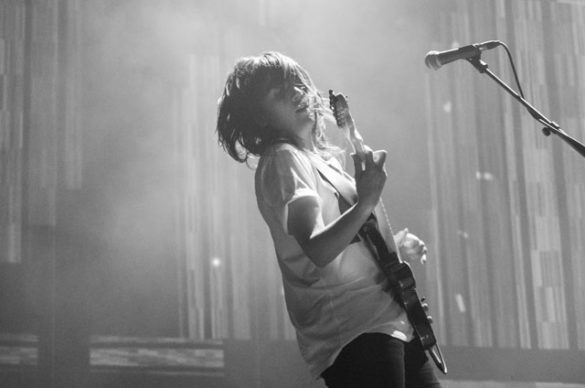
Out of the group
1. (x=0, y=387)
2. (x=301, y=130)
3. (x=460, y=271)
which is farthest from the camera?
(x=460, y=271)

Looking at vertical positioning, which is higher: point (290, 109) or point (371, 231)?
point (290, 109)

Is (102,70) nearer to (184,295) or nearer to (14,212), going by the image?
(14,212)

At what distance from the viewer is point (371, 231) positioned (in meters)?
1.38

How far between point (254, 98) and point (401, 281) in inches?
18.0

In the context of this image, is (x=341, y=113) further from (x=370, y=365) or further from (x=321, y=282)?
(x=370, y=365)

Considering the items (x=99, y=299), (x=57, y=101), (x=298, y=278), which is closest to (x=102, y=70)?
(x=57, y=101)

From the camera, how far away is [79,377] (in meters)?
2.66

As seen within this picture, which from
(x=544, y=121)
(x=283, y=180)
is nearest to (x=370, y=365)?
(x=283, y=180)

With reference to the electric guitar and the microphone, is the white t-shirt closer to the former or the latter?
the electric guitar

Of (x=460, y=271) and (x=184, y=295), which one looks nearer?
(x=184, y=295)

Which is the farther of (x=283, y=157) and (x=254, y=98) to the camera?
(x=254, y=98)

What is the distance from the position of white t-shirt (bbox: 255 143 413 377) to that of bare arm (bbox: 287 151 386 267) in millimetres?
21

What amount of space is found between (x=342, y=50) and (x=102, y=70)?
1.04m

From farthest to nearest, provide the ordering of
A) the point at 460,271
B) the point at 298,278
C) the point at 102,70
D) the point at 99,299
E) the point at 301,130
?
the point at 460,271 < the point at 102,70 < the point at 99,299 < the point at 301,130 < the point at 298,278
